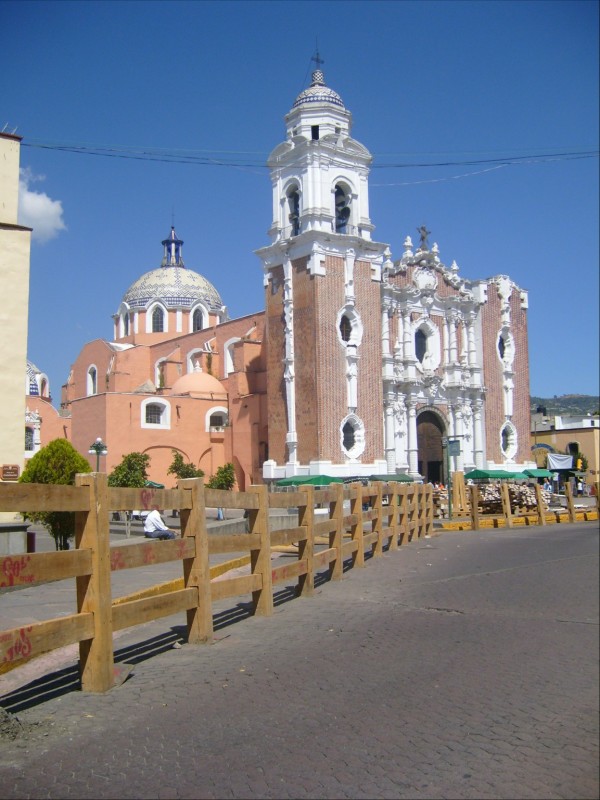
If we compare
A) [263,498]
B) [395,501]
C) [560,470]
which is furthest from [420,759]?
[560,470]

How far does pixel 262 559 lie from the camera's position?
854 centimetres

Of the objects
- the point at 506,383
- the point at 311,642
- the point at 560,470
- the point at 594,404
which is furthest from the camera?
the point at 506,383

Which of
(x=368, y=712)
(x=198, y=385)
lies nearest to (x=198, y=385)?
(x=198, y=385)

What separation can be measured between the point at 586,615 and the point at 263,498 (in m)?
6.13

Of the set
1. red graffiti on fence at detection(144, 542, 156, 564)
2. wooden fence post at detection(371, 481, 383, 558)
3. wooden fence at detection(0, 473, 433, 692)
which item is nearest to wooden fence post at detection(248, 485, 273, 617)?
wooden fence at detection(0, 473, 433, 692)

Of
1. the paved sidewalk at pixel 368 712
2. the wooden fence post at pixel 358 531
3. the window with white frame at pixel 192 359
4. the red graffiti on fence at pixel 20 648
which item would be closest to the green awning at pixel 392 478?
the window with white frame at pixel 192 359

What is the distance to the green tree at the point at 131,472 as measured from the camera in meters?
33.9

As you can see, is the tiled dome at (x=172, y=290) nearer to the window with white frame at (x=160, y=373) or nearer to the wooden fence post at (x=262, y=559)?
the window with white frame at (x=160, y=373)

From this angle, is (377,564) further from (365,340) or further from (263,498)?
(365,340)

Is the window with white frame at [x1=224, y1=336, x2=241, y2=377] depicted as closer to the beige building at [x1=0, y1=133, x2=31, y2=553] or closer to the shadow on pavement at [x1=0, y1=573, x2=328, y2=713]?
the beige building at [x1=0, y1=133, x2=31, y2=553]

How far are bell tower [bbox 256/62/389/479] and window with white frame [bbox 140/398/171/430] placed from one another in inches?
241

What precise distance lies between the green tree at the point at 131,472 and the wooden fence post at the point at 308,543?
23075 mm

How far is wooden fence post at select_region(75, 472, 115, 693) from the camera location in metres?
5.81

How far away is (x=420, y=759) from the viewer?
4.12 metres
